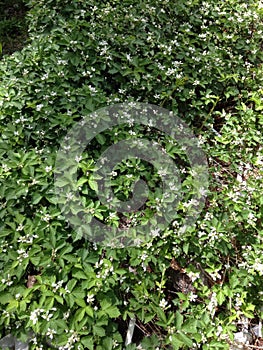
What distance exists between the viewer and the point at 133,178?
6.31 ft

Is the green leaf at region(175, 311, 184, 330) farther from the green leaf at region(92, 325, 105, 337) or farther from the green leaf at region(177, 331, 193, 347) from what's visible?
the green leaf at region(92, 325, 105, 337)

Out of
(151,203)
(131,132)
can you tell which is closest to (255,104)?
(131,132)

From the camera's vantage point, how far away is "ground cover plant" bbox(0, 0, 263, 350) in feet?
5.24

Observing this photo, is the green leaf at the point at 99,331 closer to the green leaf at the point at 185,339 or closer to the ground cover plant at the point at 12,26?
the green leaf at the point at 185,339

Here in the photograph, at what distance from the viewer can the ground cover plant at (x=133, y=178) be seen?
1599mm

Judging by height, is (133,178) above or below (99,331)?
above

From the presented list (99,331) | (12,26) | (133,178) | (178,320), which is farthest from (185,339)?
(12,26)

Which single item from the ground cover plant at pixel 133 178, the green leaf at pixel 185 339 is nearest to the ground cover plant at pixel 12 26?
the ground cover plant at pixel 133 178

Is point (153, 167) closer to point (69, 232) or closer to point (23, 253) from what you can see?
point (69, 232)

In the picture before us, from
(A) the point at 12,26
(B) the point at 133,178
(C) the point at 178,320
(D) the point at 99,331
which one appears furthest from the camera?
(A) the point at 12,26

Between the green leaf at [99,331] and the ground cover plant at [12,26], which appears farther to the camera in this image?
the ground cover plant at [12,26]

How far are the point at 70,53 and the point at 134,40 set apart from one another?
1.60 feet

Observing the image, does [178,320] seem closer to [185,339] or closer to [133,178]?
[185,339]

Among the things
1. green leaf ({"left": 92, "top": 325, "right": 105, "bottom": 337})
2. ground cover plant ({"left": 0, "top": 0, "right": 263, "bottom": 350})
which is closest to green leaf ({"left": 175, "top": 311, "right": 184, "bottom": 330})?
ground cover plant ({"left": 0, "top": 0, "right": 263, "bottom": 350})
